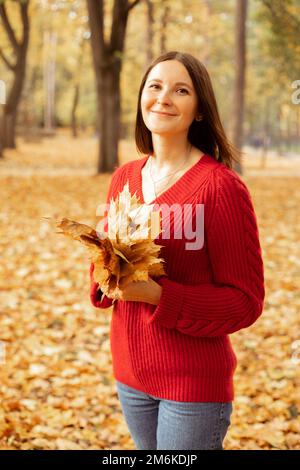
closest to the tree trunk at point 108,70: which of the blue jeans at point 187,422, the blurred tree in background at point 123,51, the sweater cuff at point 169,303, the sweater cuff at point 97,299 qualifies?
the blurred tree in background at point 123,51

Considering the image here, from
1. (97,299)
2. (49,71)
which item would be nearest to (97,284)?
(97,299)

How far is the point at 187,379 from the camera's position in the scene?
195 centimetres

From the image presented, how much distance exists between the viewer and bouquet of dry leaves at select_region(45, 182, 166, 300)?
164 cm

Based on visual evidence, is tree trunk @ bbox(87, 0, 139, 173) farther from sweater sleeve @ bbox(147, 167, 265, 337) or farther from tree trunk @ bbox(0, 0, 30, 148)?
sweater sleeve @ bbox(147, 167, 265, 337)

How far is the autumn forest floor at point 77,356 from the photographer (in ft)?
12.7

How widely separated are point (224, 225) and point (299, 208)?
34.7 ft

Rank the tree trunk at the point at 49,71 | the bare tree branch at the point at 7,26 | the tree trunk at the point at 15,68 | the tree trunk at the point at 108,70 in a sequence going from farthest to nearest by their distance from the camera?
1. the tree trunk at the point at 49,71
2. the tree trunk at the point at 15,68
3. the bare tree branch at the point at 7,26
4. the tree trunk at the point at 108,70

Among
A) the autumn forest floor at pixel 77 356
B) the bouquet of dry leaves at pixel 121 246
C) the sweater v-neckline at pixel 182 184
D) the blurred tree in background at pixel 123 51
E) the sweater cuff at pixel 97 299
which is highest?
the blurred tree in background at pixel 123 51

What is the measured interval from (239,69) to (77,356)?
40.4 ft

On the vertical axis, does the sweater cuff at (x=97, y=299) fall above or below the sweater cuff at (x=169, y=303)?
below

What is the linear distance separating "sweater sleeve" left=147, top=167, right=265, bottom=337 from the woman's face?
0.22 meters

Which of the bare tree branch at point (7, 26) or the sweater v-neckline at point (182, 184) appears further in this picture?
the bare tree branch at point (7, 26)

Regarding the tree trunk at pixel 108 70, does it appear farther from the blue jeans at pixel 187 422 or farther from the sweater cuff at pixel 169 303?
the sweater cuff at pixel 169 303

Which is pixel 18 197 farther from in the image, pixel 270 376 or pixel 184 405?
pixel 184 405
